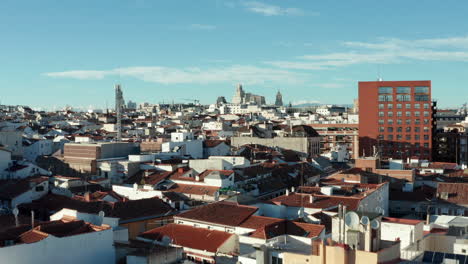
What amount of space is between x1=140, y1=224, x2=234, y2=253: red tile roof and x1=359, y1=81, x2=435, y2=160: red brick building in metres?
53.0

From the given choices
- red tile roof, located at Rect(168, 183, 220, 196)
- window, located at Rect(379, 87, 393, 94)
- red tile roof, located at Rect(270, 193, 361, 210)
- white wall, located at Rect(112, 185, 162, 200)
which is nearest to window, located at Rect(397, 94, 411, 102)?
window, located at Rect(379, 87, 393, 94)

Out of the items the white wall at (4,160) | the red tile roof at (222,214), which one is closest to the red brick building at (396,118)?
the white wall at (4,160)

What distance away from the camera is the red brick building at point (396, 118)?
75625 millimetres

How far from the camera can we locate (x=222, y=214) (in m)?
28.6

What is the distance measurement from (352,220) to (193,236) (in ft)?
37.7

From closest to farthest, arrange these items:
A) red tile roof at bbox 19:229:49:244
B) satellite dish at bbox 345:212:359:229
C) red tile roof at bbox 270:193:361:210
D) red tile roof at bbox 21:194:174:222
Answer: satellite dish at bbox 345:212:359:229
red tile roof at bbox 19:229:49:244
red tile roof at bbox 21:194:174:222
red tile roof at bbox 270:193:361:210

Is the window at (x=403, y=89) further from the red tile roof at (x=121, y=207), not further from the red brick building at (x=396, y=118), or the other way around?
the red tile roof at (x=121, y=207)

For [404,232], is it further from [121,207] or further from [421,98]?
[421,98]

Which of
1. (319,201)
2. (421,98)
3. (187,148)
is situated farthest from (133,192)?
(421,98)

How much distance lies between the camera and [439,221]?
27.0m

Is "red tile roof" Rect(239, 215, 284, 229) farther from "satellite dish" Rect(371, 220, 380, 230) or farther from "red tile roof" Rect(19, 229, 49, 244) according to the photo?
"satellite dish" Rect(371, 220, 380, 230)

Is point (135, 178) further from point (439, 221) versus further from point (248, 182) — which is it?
point (439, 221)

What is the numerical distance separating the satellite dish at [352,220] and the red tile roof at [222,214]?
11.3 m

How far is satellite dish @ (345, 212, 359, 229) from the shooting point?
1580 cm
